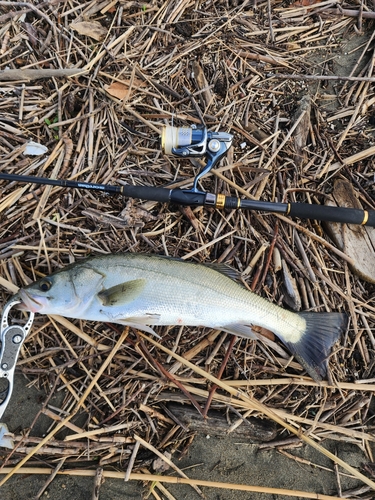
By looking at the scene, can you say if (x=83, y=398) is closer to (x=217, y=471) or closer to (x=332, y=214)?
(x=217, y=471)

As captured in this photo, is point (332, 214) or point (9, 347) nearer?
point (9, 347)

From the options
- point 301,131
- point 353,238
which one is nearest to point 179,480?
point 353,238

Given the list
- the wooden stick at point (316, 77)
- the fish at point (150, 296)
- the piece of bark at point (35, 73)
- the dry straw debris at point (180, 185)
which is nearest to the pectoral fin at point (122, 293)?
the fish at point (150, 296)

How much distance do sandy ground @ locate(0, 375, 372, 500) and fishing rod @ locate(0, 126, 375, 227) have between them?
1.89 metres

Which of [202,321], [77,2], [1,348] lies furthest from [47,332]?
[77,2]

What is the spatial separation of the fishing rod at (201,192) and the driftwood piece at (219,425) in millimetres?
1899

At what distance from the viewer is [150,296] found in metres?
2.94

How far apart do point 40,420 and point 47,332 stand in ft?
2.64

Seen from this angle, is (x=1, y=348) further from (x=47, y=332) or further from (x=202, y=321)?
(x=202, y=321)

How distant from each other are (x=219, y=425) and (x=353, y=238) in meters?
2.22

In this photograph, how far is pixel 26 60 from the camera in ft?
12.1

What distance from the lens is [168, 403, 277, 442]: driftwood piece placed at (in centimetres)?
334

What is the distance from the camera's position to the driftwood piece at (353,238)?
361 cm

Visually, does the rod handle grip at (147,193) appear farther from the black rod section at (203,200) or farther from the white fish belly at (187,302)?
the white fish belly at (187,302)
